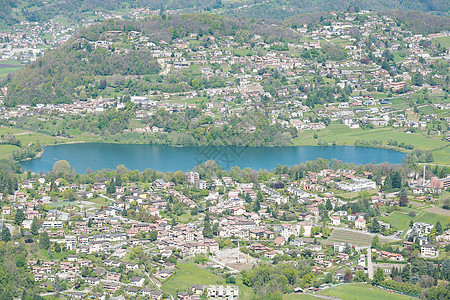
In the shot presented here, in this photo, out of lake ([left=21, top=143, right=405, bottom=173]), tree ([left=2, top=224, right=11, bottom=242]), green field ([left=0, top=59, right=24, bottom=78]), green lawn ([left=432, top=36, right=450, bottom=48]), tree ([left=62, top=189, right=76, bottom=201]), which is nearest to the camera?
tree ([left=2, top=224, right=11, bottom=242])

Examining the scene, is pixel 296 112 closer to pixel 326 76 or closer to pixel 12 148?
pixel 326 76

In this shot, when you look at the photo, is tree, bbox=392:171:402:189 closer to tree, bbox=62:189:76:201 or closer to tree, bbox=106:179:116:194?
tree, bbox=106:179:116:194

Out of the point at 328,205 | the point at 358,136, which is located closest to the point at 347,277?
the point at 328,205

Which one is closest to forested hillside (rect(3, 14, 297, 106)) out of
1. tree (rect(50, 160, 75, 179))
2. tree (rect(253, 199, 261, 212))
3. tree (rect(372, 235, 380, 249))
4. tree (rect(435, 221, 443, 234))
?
tree (rect(50, 160, 75, 179))

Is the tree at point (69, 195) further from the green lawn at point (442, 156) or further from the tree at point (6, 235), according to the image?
the green lawn at point (442, 156)

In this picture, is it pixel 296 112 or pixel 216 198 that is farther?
pixel 296 112

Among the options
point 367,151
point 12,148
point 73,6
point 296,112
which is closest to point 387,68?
point 296,112
